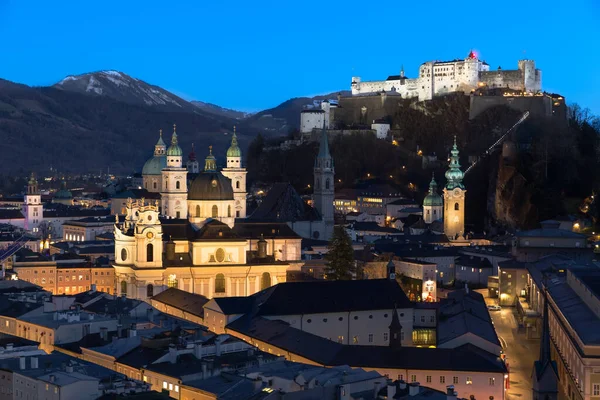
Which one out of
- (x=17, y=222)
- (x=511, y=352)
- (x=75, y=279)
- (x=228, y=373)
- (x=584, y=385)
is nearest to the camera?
(x=228, y=373)

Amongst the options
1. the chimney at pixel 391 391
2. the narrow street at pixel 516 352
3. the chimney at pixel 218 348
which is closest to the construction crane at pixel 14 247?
the narrow street at pixel 516 352

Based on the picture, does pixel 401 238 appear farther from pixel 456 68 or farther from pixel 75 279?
pixel 456 68

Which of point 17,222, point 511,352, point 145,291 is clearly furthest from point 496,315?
point 17,222

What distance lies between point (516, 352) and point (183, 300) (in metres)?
15.1

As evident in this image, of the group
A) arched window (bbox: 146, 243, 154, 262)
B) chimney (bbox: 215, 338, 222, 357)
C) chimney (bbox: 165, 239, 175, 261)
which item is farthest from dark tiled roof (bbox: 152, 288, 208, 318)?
chimney (bbox: 215, 338, 222, 357)

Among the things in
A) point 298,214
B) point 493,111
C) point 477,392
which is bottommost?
point 477,392

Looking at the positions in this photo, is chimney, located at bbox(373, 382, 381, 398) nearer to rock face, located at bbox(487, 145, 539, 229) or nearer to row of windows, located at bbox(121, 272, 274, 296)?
row of windows, located at bbox(121, 272, 274, 296)

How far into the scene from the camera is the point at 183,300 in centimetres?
5638

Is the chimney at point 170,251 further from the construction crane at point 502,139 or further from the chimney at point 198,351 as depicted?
the construction crane at point 502,139

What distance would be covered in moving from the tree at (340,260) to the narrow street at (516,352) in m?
7.61

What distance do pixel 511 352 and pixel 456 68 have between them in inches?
2660

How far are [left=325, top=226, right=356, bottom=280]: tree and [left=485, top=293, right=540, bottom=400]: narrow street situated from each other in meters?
7.61

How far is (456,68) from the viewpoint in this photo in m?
115

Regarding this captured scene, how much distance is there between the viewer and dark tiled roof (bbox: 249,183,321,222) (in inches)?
3191
